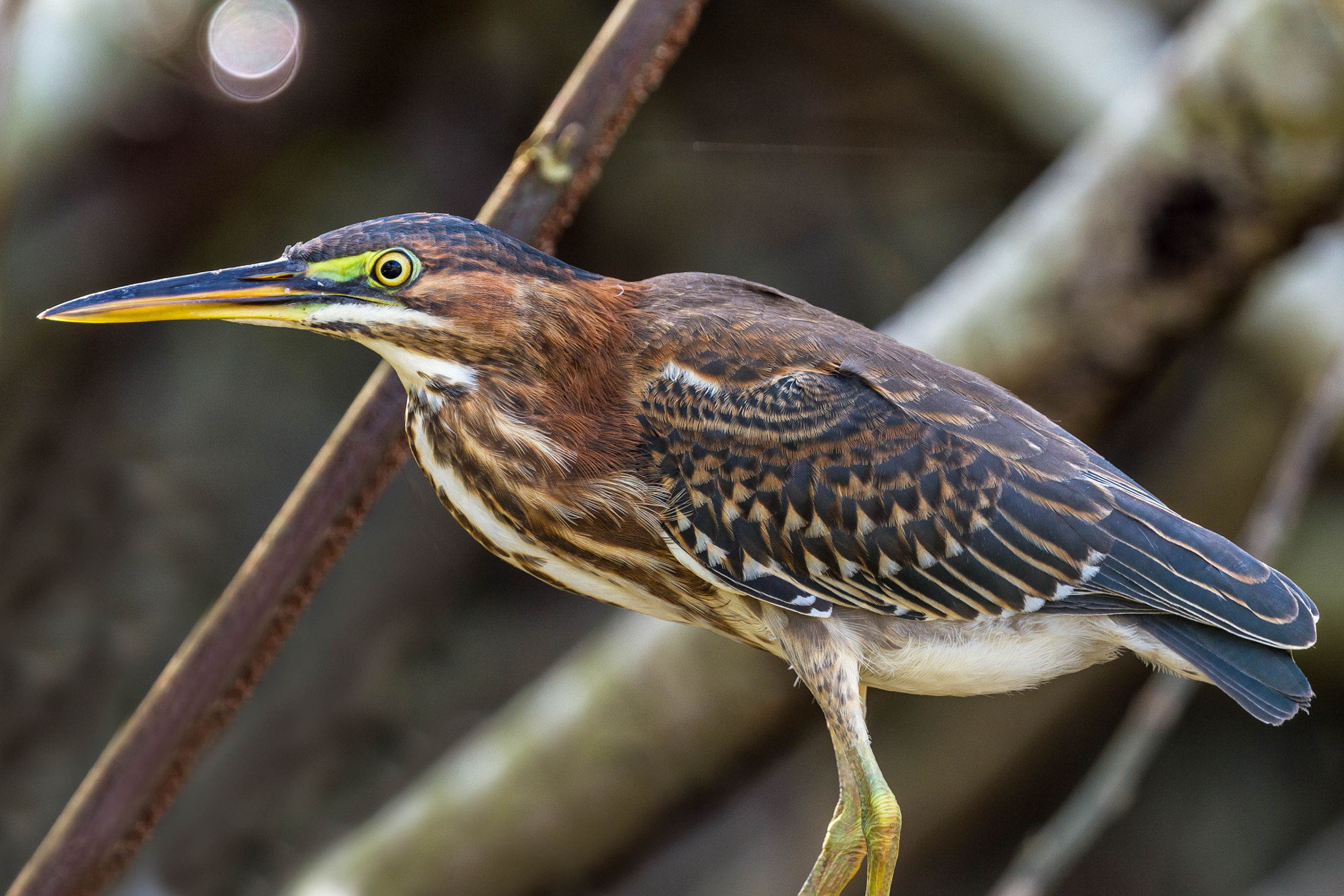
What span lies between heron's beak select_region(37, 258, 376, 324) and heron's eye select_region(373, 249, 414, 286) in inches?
1.2

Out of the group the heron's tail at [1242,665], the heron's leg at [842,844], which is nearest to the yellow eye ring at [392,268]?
the heron's leg at [842,844]

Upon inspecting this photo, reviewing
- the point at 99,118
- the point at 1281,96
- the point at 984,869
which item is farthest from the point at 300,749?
the point at 1281,96

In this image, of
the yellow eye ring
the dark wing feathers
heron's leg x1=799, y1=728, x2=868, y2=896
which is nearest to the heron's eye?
the yellow eye ring

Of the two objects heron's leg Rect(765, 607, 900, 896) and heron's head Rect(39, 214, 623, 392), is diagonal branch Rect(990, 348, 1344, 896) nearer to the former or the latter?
heron's leg Rect(765, 607, 900, 896)

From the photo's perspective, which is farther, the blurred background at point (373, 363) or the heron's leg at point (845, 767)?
the blurred background at point (373, 363)

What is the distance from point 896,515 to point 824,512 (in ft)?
0.28

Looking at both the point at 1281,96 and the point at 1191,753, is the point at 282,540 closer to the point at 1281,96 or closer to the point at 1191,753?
the point at 1281,96

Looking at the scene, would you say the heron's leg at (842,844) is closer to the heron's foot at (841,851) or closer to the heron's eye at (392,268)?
the heron's foot at (841,851)

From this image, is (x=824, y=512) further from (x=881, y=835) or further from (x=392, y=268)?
(x=392, y=268)

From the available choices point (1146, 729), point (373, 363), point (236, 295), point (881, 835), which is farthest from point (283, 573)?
point (373, 363)

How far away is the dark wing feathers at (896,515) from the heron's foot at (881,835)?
0.67 ft

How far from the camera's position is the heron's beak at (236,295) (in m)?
1.10

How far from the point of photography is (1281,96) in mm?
2215

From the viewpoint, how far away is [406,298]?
1158mm
